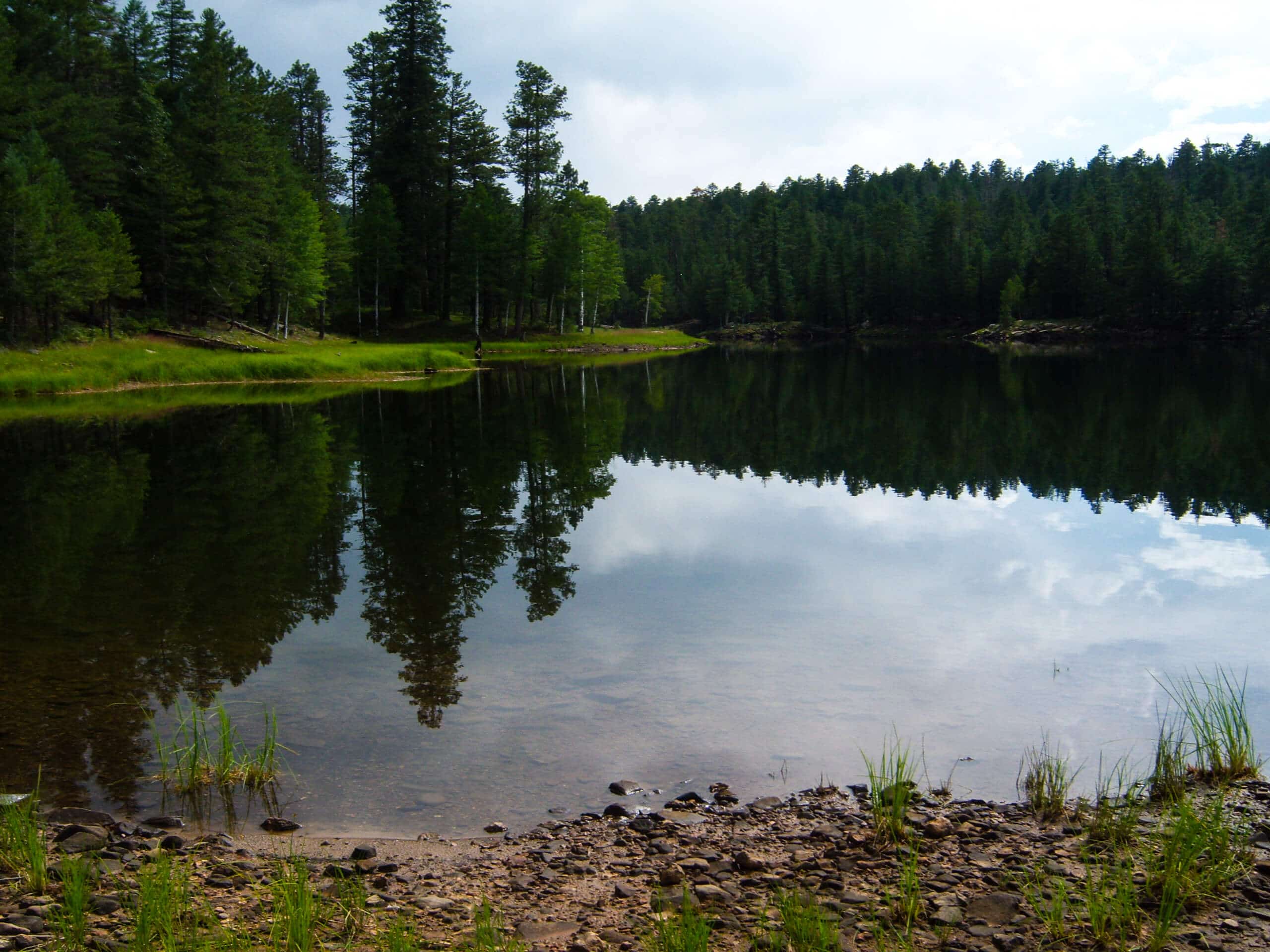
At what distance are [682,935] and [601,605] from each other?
866 cm

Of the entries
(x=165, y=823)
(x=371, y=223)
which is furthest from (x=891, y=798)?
(x=371, y=223)

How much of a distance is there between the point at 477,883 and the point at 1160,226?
131 meters

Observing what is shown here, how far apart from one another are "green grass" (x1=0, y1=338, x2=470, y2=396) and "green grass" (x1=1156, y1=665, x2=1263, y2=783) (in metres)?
47.8

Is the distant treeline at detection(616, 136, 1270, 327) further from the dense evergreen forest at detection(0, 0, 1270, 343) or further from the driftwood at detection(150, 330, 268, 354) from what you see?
the driftwood at detection(150, 330, 268, 354)

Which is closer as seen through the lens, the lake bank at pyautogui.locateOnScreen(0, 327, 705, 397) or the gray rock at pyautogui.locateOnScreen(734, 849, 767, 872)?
the gray rock at pyautogui.locateOnScreen(734, 849, 767, 872)

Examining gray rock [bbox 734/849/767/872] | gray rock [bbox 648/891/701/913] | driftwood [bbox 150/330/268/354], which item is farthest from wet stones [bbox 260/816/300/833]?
driftwood [bbox 150/330/268/354]

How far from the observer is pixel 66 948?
4.93m

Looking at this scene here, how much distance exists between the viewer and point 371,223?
7438 cm

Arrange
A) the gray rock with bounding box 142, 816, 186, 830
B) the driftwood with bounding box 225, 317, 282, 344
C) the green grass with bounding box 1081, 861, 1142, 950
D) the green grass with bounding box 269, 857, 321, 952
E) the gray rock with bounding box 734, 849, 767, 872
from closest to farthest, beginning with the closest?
the green grass with bounding box 269, 857, 321, 952
the green grass with bounding box 1081, 861, 1142, 950
the gray rock with bounding box 734, 849, 767, 872
the gray rock with bounding box 142, 816, 186, 830
the driftwood with bounding box 225, 317, 282, 344

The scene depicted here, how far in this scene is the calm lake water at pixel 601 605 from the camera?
28.6ft

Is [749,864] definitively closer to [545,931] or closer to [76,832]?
[545,931]

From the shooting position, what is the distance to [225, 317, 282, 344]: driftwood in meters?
62.2

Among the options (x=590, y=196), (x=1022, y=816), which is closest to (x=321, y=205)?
(x=590, y=196)

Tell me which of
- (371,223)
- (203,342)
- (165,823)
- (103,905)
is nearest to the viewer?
(103,905)
